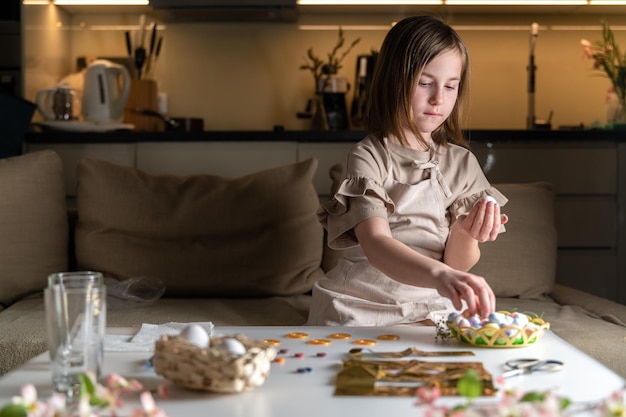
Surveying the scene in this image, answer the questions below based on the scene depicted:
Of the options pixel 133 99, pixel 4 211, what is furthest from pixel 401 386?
pixel 133 99

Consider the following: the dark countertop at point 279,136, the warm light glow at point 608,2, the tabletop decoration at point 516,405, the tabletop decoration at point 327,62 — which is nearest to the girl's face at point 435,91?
the tabletop decoration at point 516,405

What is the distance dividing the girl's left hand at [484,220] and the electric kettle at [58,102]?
2.20m

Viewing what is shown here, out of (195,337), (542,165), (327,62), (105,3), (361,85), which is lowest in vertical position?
(195,337)

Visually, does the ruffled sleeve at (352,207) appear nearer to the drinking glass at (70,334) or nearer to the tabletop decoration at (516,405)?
the drinking glass at (70,334)

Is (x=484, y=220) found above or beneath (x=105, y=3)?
beneath

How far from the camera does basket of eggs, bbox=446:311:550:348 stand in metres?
1.33

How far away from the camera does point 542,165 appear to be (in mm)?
3156

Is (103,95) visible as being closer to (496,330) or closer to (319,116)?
(319,116)

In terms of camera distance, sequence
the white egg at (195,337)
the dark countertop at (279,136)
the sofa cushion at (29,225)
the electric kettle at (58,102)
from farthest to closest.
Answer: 1. the electric kettle at (58,102)
2. the dark countertop at (279,136)
3. the sofa cushion at (29,225)
4. the white egg at (195,337)

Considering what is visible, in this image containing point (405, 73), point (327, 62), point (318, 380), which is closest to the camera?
point (318, 380)

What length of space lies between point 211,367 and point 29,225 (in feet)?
5.78

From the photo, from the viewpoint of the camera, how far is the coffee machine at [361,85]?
3939mm

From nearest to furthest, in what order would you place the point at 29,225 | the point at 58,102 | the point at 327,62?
the point at 29,225 → the point at 58,102 → the point at 327,62

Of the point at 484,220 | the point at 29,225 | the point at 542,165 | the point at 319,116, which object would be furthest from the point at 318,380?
the point at 319,116
